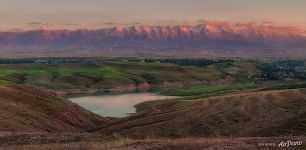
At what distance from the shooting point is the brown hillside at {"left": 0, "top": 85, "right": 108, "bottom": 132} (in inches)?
2620

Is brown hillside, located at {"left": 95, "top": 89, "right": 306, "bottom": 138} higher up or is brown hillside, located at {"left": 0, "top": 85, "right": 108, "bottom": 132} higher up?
brown hillside, located at {"left": 95, "top": 89, "right": 306, "bottom": 138}

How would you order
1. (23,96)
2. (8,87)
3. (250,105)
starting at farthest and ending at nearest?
(8,87)
(23,96)
(250,105)

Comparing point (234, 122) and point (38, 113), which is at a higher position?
point (234, 122)

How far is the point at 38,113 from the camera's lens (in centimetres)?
7781

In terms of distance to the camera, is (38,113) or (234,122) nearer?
(234,122)

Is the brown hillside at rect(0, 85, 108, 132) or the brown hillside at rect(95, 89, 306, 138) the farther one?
the brown hillside at rect(0, 85, 108, 132)

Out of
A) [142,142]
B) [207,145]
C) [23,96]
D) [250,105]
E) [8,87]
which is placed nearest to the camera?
[207,145]

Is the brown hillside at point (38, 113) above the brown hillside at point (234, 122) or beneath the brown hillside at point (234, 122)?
beneath

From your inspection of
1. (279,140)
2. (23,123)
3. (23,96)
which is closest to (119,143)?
(279,140)

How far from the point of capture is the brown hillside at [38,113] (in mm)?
66537

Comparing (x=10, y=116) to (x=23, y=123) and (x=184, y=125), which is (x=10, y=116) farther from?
(x=184, y=125)

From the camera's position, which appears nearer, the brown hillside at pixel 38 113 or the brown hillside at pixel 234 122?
the brown hillside at pixel 234 122

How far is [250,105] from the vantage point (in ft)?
242

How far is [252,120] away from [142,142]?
28.3 meters
